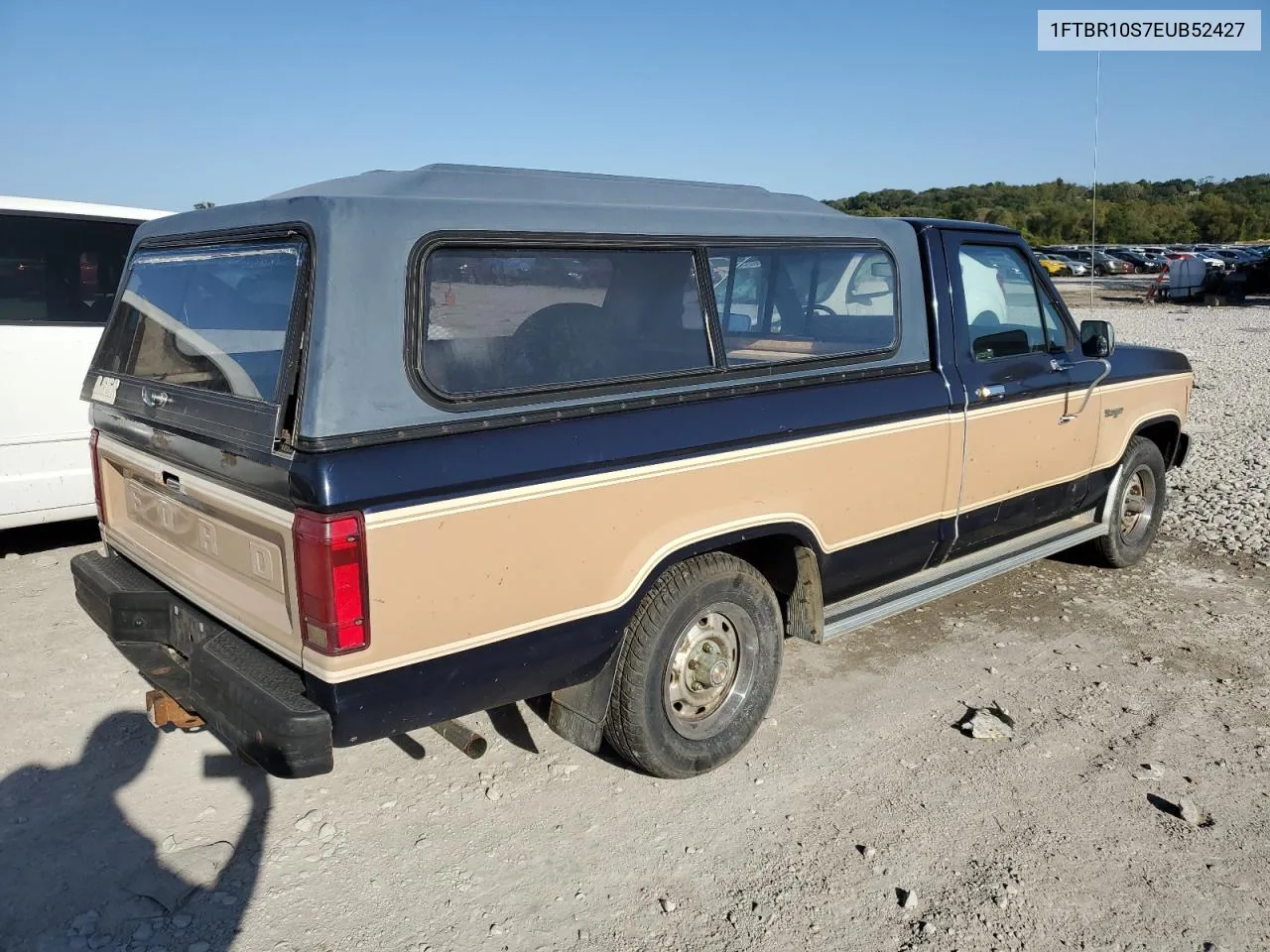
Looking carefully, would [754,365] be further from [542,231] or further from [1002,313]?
[1002,313]

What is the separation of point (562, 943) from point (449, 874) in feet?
1.57

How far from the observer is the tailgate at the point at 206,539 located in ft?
8.95

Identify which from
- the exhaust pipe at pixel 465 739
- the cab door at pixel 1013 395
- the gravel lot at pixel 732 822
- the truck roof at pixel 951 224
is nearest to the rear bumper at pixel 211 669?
the exhaust pipe at pixel 465 739

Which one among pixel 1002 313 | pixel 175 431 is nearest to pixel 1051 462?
pixel 1002 313

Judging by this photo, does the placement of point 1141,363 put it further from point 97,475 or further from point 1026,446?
point 97,475

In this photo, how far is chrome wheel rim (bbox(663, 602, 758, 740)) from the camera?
3512 millimetres

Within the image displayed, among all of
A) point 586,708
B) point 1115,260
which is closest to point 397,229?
point 586,708

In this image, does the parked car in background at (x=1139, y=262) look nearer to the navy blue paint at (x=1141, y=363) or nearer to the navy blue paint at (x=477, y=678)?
the navy blue paint at (x=1141, y=363)

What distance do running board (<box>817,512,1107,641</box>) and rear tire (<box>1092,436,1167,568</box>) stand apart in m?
0.21

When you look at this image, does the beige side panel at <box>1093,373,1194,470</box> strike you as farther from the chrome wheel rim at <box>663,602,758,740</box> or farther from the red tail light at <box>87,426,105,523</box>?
the red tail light at <box>87,426,105,523</box>

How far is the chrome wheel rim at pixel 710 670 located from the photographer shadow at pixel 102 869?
1.47 meters

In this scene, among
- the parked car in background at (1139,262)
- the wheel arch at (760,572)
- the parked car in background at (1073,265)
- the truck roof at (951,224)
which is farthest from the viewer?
the parked car in background at (1139,262)

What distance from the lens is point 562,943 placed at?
2.75 m

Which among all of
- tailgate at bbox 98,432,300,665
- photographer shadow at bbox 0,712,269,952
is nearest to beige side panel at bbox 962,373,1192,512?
tailgate at bbox 98,432,300,665
